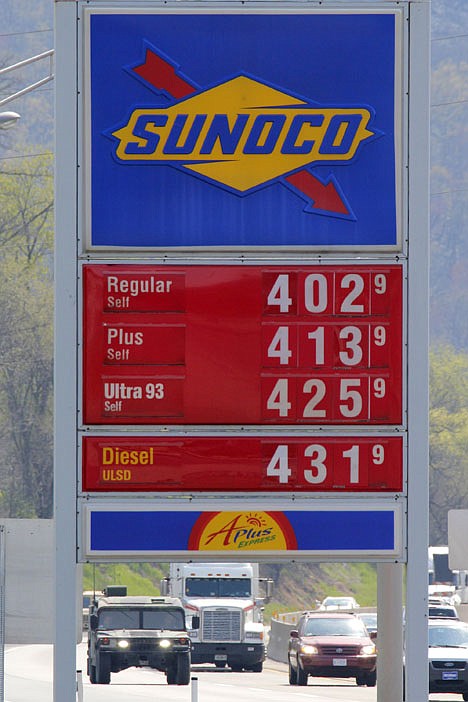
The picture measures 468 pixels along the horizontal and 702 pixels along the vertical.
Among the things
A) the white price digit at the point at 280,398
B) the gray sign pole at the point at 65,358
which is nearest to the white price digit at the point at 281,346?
the white price digit at the point at 280,398

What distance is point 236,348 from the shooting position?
11562 millimetres

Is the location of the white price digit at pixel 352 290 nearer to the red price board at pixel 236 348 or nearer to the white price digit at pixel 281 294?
the red price board at pixel 236 348

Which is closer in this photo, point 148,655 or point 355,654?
point 148,655

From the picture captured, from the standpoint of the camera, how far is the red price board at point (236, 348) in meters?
11.5

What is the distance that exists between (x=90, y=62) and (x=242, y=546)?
4057mm

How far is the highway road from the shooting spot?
32.7 meters

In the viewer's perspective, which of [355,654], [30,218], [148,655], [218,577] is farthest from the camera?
[30,218]

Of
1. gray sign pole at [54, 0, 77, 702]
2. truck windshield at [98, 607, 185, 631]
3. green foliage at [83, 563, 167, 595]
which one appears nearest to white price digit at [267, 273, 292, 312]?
gray sign pole at [54, 0, 77, 702]

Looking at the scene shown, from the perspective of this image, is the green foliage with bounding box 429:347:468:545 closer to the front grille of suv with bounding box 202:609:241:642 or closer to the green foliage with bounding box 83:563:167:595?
the green foliage with bounding box 83:563:167:595

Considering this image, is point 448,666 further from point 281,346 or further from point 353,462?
point 281,346

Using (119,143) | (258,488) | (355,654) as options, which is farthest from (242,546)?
(355,654)

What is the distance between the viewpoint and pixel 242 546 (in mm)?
11562

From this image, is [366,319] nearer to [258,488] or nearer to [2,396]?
[258,488]

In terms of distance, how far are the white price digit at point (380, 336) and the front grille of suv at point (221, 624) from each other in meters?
29.3
